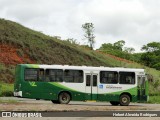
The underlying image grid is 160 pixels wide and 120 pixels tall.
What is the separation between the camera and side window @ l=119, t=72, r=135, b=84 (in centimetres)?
3288

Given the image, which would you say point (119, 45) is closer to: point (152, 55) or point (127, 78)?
point (152, 55)

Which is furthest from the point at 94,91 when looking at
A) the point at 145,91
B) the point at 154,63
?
the point at 154,63

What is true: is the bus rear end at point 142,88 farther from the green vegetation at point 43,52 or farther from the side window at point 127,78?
the green vegetation at point 43,52

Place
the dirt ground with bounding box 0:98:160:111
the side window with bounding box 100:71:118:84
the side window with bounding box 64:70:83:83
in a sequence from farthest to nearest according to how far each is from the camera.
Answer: the side window with bounding box 100:71:118:84 < the side window with bounding box 64:70:83:83 < the dirt ground with bounding box 0:98:160:111

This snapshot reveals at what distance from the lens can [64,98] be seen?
3145cm

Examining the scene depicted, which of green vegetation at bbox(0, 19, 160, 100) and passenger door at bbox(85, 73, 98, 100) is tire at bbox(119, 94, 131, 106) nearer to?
passenger door at bbox(85, 73, 98, 100)

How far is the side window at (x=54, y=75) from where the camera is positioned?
31203mm

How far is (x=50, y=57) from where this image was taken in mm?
58844

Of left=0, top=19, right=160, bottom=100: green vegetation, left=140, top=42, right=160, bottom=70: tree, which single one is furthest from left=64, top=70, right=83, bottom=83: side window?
left=140, top=42, right=160, bottom=70: tree

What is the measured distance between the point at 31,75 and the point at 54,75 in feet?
5.47

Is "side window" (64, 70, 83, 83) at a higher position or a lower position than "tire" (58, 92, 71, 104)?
higher

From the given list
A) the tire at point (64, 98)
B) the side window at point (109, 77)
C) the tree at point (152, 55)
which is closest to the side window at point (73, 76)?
the tire at point (64, 98)

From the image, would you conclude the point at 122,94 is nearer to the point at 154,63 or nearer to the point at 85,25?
the point at 85,25

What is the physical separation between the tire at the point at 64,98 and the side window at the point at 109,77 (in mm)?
2838
